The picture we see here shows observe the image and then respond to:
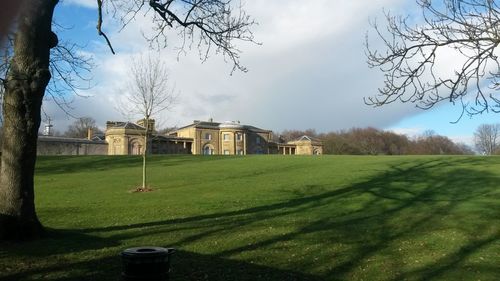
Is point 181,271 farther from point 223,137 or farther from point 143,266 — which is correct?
point 223,137

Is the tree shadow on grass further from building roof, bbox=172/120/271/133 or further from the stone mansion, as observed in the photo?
building roof, bbox=172/120/271/133

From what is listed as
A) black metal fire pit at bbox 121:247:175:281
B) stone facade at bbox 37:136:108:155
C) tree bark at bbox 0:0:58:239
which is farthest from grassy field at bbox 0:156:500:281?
stone facade at bbox 37:136:108:155

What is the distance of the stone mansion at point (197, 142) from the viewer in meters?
92.1

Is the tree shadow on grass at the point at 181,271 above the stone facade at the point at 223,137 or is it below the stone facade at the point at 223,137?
below

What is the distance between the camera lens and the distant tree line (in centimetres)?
11819

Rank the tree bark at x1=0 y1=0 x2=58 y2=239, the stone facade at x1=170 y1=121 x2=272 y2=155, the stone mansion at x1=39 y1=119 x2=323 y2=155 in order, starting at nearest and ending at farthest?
the tree bark at x1=0 y1=0 x2=58 y2=239 < the stone mansion at x1=39 y1=119 x2=323 y2=155 < the stone facade at x1=170 y1=121 x2=272 y2=155

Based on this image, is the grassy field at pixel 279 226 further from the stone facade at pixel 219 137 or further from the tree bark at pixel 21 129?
the stone facade at pixel 219 137

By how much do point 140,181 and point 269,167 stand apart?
33.2ft

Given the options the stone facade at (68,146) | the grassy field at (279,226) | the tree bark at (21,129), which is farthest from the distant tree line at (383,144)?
the tree bark at (21,129)

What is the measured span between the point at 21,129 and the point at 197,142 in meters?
99.4

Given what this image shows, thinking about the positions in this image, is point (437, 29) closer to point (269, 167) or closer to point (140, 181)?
point (140, 181)

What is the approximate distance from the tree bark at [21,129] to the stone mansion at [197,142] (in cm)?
7735

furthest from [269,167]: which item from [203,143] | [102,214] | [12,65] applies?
[203,143]

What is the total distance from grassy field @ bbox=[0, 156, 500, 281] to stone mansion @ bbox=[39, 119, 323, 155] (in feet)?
212
